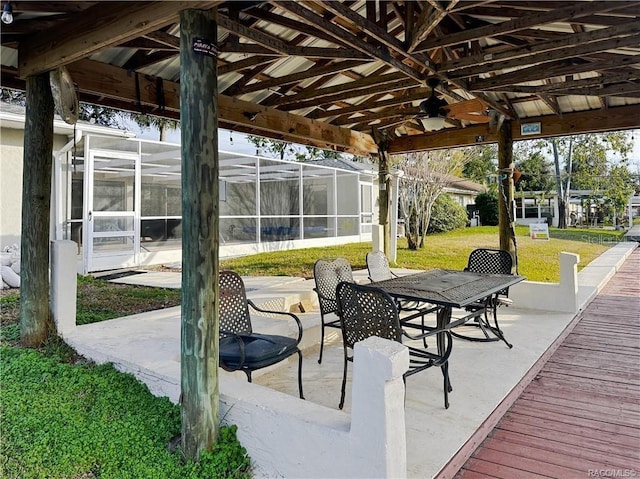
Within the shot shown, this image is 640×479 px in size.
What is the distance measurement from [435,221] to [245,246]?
8378 mm

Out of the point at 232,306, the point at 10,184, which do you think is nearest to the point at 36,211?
the point at 232,306

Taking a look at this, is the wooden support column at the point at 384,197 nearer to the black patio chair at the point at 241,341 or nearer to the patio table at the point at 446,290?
the patio table at the point at 446,290

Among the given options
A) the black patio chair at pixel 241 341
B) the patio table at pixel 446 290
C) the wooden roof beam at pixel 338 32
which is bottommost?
the black patio chair at pixel 241 341

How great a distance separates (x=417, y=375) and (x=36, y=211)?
330 cm

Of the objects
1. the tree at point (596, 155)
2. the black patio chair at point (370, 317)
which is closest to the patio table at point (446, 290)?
the black patio chair at point (370, 317)

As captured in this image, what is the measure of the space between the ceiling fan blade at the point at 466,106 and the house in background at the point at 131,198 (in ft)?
12.2

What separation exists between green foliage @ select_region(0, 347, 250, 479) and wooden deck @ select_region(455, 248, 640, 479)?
4.47ft

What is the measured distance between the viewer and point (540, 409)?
8.91 feet

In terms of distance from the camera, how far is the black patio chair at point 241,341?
2.56 metres

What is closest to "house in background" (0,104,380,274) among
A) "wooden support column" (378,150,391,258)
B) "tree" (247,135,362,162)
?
"wooden support column" (378,150,391,258)

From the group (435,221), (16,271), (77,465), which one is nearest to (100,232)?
(16,271)

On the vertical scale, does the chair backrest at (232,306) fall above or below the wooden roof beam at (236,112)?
below

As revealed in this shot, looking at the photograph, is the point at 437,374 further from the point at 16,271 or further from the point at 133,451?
the point at 16,271

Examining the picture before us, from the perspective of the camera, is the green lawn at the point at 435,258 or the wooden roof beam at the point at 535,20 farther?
the green lawn at the point at 435,258
